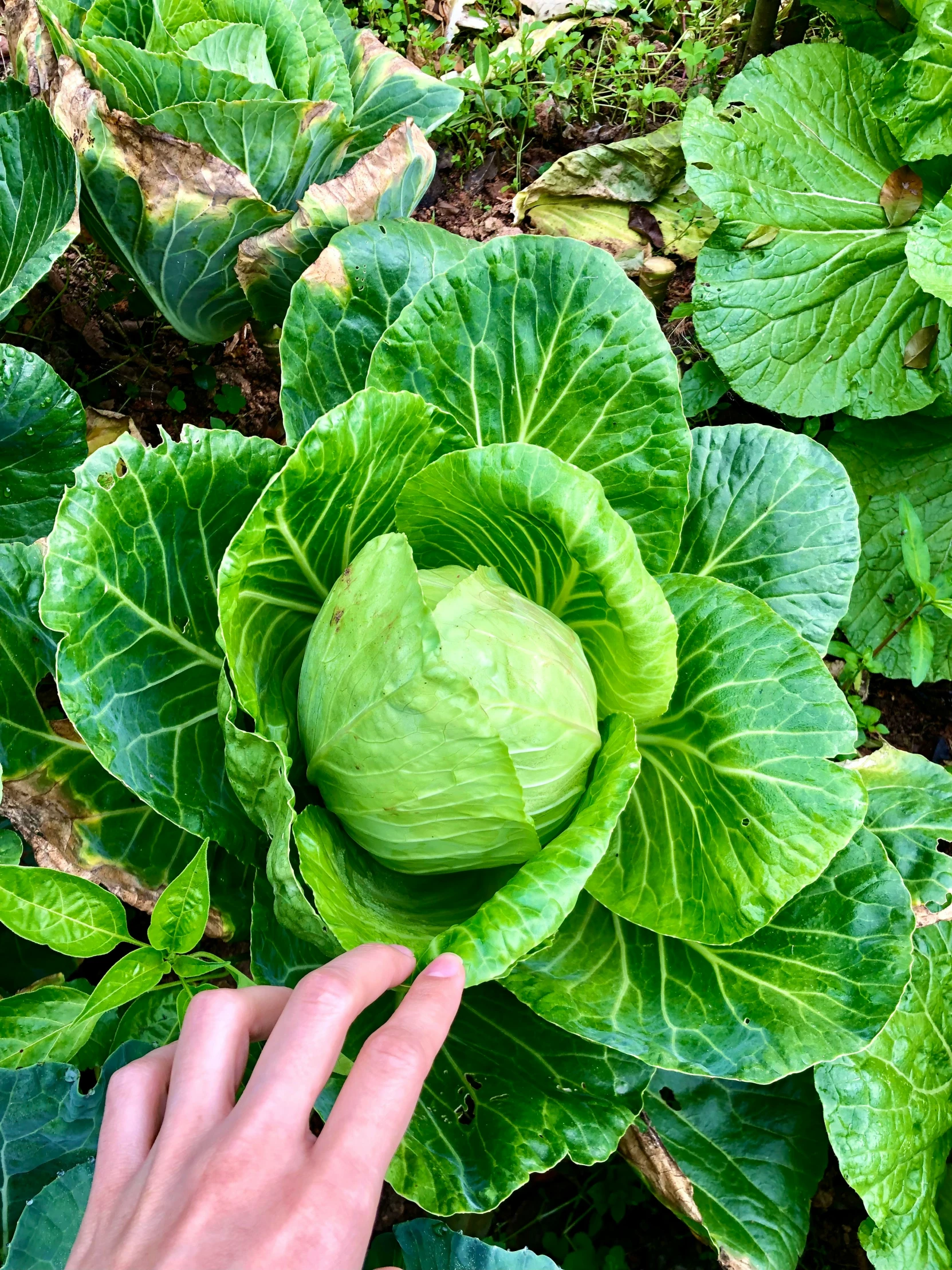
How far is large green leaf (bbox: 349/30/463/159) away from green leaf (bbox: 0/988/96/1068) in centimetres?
253

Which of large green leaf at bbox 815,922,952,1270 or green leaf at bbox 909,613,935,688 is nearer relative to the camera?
large green leaf at bbox 815,922,952,1270

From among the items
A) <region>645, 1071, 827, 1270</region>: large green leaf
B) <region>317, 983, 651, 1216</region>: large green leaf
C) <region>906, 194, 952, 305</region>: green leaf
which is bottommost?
<region>645, 1071, 827, 1270</region>: large green leaf

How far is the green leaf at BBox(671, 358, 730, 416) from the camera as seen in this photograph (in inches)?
127

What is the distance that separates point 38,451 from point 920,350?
271cm

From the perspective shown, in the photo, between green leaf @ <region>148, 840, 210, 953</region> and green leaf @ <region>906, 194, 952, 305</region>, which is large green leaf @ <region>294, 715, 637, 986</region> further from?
green leaf @ <region>906, 194, 952, 305</region>

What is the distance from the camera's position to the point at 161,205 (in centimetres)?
235

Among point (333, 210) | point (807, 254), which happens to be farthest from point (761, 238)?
point (333, 210)

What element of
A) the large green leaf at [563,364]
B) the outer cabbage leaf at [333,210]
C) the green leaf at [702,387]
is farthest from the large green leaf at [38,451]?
the green leaf at [702,387]

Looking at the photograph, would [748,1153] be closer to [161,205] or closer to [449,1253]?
[449,1253]

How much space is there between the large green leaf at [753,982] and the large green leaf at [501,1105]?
17 centimetres

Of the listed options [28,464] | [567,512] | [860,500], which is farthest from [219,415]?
[860,500]

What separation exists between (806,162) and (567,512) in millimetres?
2279

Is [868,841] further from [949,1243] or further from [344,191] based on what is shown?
[344,191]

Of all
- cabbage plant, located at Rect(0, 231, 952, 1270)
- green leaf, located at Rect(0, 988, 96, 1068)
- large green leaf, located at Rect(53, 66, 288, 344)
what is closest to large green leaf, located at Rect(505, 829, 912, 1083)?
cabbage plant, located at Rect(0, 231, 952, 1270)
